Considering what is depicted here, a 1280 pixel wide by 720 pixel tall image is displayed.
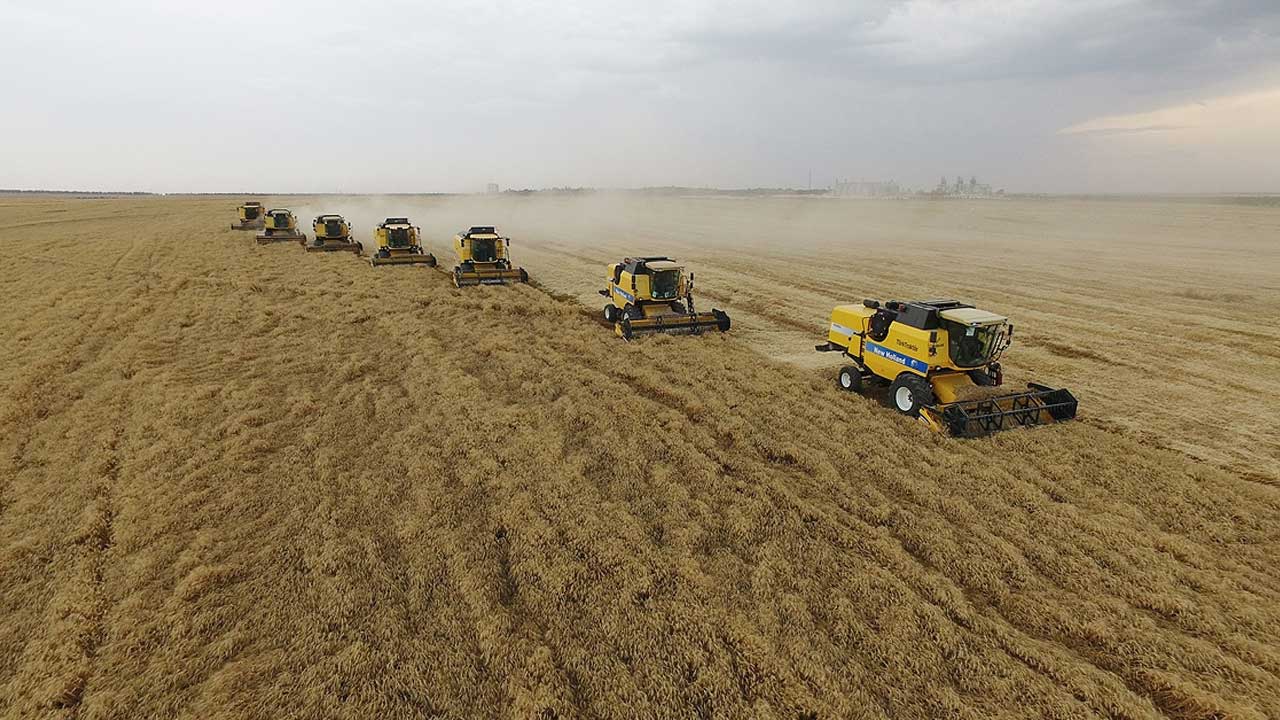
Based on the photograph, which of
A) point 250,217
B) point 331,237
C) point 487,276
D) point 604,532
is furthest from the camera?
point 250,217

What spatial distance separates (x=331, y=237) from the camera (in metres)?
31.9

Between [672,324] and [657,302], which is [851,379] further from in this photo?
[657,302]

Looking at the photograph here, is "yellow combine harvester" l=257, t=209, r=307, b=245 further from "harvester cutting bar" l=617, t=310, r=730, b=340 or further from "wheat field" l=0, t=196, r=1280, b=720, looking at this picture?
"harvester cutting bar" l=617, t=310, r=730, b=340

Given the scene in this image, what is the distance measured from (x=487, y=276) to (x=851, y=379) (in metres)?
15.6

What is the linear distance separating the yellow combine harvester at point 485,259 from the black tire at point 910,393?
16.4 m

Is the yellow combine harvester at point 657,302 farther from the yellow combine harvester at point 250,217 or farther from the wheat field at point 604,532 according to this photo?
the yellow combine harvester at point 250,217

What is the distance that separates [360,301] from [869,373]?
15.9 m

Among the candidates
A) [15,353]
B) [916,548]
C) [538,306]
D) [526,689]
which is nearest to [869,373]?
[916,548]

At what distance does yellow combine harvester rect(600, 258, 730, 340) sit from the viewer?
50.8 feet

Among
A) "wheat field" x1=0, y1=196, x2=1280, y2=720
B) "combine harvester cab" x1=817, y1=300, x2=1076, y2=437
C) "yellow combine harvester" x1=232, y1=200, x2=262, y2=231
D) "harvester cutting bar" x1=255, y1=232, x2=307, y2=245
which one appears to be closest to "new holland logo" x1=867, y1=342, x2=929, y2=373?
"combine harvester cab" x1=817, y1=300, x2=1076, y2=437

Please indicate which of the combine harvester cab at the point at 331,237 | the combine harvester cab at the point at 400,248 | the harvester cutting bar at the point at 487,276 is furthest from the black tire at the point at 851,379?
the combine harvester cab at the point at 331,237

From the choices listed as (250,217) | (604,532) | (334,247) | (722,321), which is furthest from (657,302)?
(250,217)

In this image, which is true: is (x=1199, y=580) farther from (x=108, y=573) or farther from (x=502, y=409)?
(x=108, y=573)

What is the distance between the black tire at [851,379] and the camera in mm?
11461
